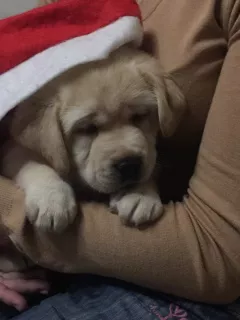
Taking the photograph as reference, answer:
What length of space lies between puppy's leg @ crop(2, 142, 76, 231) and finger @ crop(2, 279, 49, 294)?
0.70 ft

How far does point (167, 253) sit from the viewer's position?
956 millimetres

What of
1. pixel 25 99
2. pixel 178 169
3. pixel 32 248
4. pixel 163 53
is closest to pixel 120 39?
pixel 163 53

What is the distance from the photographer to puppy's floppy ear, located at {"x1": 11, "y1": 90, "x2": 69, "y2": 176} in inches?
40.3

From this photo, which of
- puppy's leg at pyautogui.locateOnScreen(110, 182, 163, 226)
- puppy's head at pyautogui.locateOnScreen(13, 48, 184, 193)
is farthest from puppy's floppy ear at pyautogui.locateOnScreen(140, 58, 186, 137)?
puppy's leg at pyautogui.locateOnScreen(110, 182, 163, 226)

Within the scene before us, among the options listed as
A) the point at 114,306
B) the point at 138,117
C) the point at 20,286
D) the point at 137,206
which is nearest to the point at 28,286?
the point at 20,286

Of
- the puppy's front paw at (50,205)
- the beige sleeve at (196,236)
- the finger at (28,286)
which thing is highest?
the puppy's front paw at (50,205)

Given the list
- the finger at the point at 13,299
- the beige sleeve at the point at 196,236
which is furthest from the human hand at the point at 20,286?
the beige sleeve at the point at 196,236

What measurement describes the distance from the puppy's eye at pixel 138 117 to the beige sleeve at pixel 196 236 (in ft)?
0.51

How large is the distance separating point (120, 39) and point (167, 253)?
16.3 inches

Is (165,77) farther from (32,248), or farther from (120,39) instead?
(32,248)

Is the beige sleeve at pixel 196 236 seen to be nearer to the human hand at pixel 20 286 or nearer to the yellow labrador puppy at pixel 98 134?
the yellow labrador puppy at pixel 98 134

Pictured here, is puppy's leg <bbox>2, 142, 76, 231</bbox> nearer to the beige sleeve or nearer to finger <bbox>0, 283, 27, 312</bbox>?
the beige sleeve

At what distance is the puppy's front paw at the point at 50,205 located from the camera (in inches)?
38.5

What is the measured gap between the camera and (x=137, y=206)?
100cm
